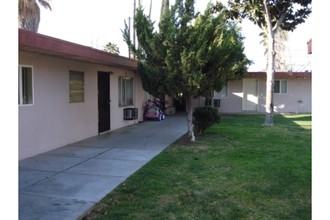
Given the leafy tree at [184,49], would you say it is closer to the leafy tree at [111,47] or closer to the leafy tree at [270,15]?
the leafy tree at [270,15]

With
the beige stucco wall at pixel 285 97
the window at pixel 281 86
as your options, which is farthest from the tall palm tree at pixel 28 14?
the window at pixel 281 86

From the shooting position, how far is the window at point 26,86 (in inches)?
282

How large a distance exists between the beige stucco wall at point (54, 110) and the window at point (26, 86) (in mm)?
116

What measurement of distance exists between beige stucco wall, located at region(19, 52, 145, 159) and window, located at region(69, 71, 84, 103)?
0.15 metres

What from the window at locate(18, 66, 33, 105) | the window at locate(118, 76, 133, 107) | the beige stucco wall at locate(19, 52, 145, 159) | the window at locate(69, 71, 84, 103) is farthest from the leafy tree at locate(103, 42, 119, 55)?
the window at locate(18, 66, 33, 105)

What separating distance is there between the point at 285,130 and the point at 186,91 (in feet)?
17.8

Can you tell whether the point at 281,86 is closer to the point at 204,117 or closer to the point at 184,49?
the point at 204,117

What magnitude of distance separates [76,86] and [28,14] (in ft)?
41.3

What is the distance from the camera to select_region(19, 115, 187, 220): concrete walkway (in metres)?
4.30

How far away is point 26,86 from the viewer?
738 cm

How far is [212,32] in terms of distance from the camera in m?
8.63

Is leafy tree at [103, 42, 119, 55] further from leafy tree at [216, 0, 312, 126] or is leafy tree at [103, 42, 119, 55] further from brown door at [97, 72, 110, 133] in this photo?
brown door at [97, 72, 110, 133]

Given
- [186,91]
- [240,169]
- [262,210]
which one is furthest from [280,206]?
[186,91]
